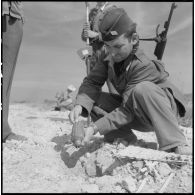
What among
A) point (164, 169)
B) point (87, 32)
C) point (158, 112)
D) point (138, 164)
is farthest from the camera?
point (87, 32)

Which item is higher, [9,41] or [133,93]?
[9,41]

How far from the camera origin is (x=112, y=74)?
340cm

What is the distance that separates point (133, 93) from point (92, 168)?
2.42 ft

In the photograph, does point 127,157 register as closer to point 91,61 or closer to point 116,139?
point 116,139

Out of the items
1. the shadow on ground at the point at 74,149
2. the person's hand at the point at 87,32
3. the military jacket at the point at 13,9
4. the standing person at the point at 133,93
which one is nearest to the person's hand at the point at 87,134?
the standing person at the point at 133,93

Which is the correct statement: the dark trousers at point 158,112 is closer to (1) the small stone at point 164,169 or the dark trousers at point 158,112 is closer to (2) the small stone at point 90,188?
(1) the small stone at point 164,169

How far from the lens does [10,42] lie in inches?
147

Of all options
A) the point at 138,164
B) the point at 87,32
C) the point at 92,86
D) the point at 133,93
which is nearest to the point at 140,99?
the point at 133,93

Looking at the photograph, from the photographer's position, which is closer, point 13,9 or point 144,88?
point 144,88

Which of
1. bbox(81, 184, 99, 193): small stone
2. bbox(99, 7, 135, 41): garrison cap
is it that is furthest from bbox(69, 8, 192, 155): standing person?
bbox(81, 184, 99, 193): small stone

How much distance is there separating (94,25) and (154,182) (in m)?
3.00

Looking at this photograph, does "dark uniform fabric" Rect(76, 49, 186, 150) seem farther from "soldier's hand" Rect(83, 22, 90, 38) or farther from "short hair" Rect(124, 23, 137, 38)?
"soldier's hand" Rect(83, 22, 90, 38)

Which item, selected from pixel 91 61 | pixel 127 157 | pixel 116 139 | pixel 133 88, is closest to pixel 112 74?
pixel 133 88

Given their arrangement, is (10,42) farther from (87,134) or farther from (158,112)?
(158,112)
